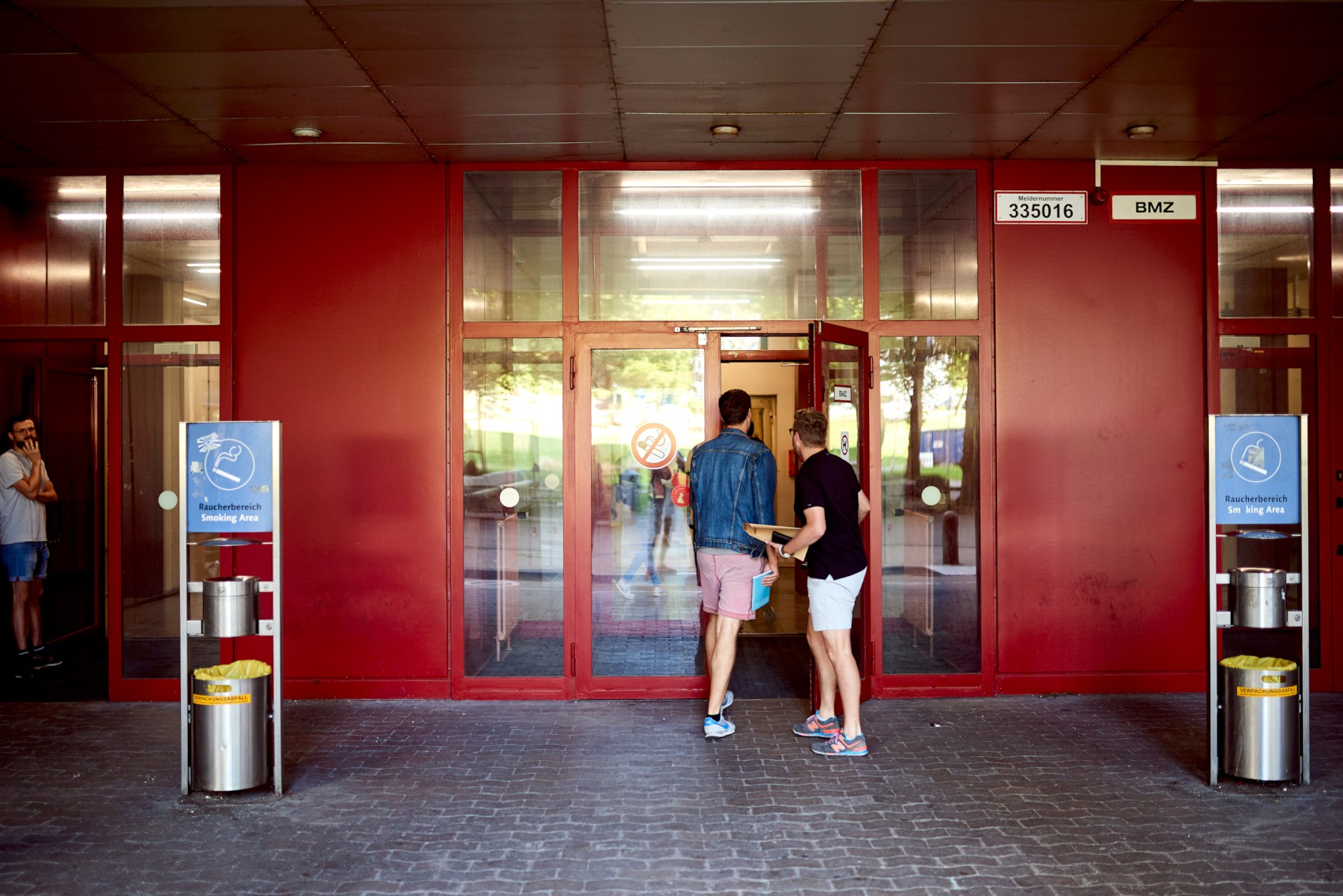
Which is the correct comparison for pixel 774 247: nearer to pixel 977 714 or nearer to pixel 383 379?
pixel 383 379

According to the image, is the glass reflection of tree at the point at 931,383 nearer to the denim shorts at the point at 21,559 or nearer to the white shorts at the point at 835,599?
the white shorts at the point at 835,599

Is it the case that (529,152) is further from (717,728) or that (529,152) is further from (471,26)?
(717,728)

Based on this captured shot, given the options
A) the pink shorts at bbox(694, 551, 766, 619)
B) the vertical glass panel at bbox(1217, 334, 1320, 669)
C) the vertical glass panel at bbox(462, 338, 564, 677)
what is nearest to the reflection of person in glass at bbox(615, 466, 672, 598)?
the vertical glass panel at bbox(462, 338, 564, 677)

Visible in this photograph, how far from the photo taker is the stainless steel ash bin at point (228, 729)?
4188 mm

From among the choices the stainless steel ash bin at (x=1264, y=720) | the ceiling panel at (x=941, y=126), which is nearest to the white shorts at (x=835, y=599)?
the stainless steel ash bin at (x=1264, y=720)

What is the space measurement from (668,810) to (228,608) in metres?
2.17

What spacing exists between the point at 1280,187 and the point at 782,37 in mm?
3918

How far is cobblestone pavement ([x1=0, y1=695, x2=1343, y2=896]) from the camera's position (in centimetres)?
348

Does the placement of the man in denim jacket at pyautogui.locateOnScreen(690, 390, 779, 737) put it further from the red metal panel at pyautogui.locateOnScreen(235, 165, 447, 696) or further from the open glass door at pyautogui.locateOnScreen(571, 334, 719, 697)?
the red metal panel at pyautogui.locateOnScreen(235, 165, 447, 696)

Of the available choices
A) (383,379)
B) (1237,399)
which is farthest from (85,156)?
(1237,399)

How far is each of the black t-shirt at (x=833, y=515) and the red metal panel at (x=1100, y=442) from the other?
1659 millimetres

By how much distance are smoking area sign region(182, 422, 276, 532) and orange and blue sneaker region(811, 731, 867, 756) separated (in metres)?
2.97

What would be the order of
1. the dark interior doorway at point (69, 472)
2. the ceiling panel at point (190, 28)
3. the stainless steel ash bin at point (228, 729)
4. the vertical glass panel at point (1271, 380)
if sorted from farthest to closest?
the dark interior doorway at point (69, 472) → the vertical glass panel at point (1271, 380) → the stainless steel ash bin at point (228, 729) → the ceiling panel at point (190, 28)

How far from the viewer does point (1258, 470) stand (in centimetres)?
443
